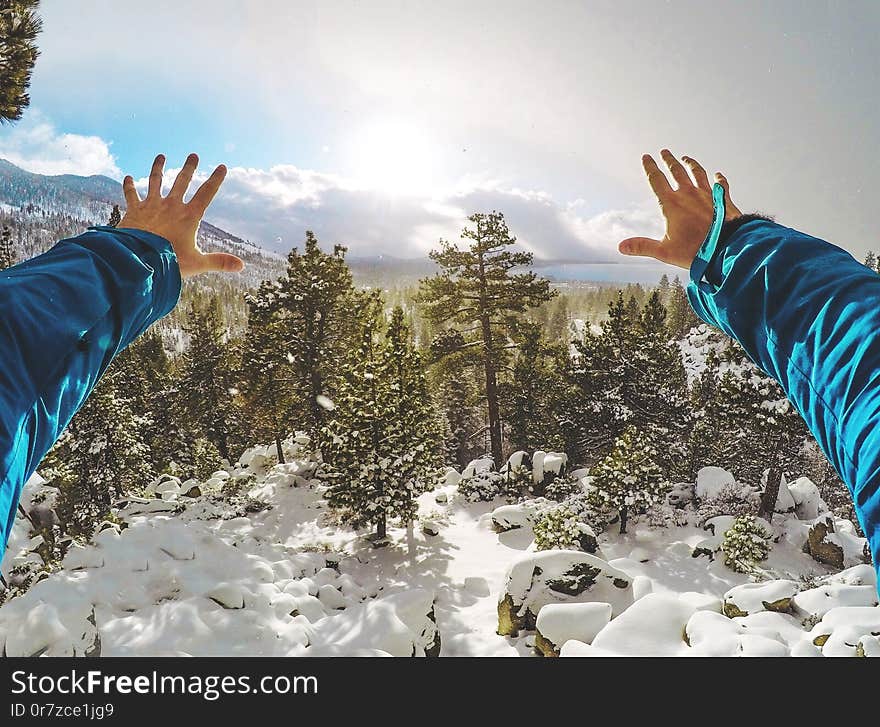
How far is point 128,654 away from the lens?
23.5 ft

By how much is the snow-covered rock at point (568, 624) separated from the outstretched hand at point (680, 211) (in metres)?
8.05

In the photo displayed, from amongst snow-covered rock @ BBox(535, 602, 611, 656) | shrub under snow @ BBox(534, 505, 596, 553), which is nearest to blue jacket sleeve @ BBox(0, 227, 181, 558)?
snow-covered rock @ BBox(535, 602, 611, 656)

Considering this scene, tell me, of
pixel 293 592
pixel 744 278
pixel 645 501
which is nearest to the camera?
pixel 744 278

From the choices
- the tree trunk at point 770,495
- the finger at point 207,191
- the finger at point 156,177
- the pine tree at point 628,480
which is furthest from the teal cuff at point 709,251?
the tree trunk at point 770,495

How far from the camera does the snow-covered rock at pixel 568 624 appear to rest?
7.90m

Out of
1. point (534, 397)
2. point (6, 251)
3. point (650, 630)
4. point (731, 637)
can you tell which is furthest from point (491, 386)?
point (6, 251)

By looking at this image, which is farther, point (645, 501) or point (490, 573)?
point (645, 501)

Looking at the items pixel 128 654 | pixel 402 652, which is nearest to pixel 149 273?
pixel 402 652

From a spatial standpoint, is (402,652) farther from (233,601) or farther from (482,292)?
(482,292)

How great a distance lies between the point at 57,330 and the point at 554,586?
10.4m

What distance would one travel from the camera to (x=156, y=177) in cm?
186

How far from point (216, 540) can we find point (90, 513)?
991 centimetres

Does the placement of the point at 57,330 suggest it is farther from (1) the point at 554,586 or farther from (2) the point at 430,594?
(1) the point at 554,586

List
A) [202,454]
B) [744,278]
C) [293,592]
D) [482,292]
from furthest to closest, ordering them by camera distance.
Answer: [202,454] → [482,292] → [293,592] → [744,278]
